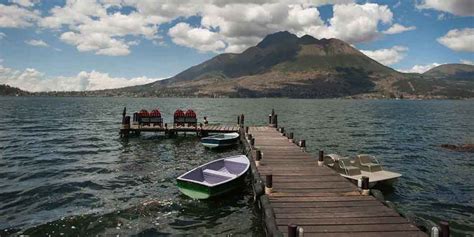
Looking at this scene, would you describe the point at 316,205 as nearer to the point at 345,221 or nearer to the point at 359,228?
the point at 345,221

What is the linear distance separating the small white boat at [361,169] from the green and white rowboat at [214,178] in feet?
17.6

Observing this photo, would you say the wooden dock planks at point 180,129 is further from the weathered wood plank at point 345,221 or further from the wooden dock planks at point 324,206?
the weathered wood plank at point 345,221

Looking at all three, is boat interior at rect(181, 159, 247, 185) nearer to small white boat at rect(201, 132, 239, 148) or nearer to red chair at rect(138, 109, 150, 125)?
small white boat at rect(201, 132, 239, 148)

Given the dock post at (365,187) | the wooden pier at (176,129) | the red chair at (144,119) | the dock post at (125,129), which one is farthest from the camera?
the red chair at (144,119)

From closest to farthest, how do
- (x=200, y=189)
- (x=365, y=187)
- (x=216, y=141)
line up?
(x=365, y=187)
(x=200, y=189)
(x=216, y=141)

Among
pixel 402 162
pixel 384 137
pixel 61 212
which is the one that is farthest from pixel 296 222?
pixel 384 137

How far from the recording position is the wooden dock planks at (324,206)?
11758 mm

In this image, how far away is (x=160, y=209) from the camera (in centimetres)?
1831

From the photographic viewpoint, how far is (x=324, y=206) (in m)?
14.0

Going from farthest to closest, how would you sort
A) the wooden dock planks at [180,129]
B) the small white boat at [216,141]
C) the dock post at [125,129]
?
the dock post at [125,129] → the wooden dock planks at [180,129] → the small white boat at [216,141]

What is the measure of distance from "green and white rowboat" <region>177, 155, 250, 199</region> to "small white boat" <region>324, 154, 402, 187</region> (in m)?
5.37

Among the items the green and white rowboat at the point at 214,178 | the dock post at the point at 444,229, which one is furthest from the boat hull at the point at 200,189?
the dock post at the point at 444,229

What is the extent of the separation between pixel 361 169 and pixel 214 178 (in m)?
9.30

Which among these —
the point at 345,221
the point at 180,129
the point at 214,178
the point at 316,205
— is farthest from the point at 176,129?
the point at 345,221
